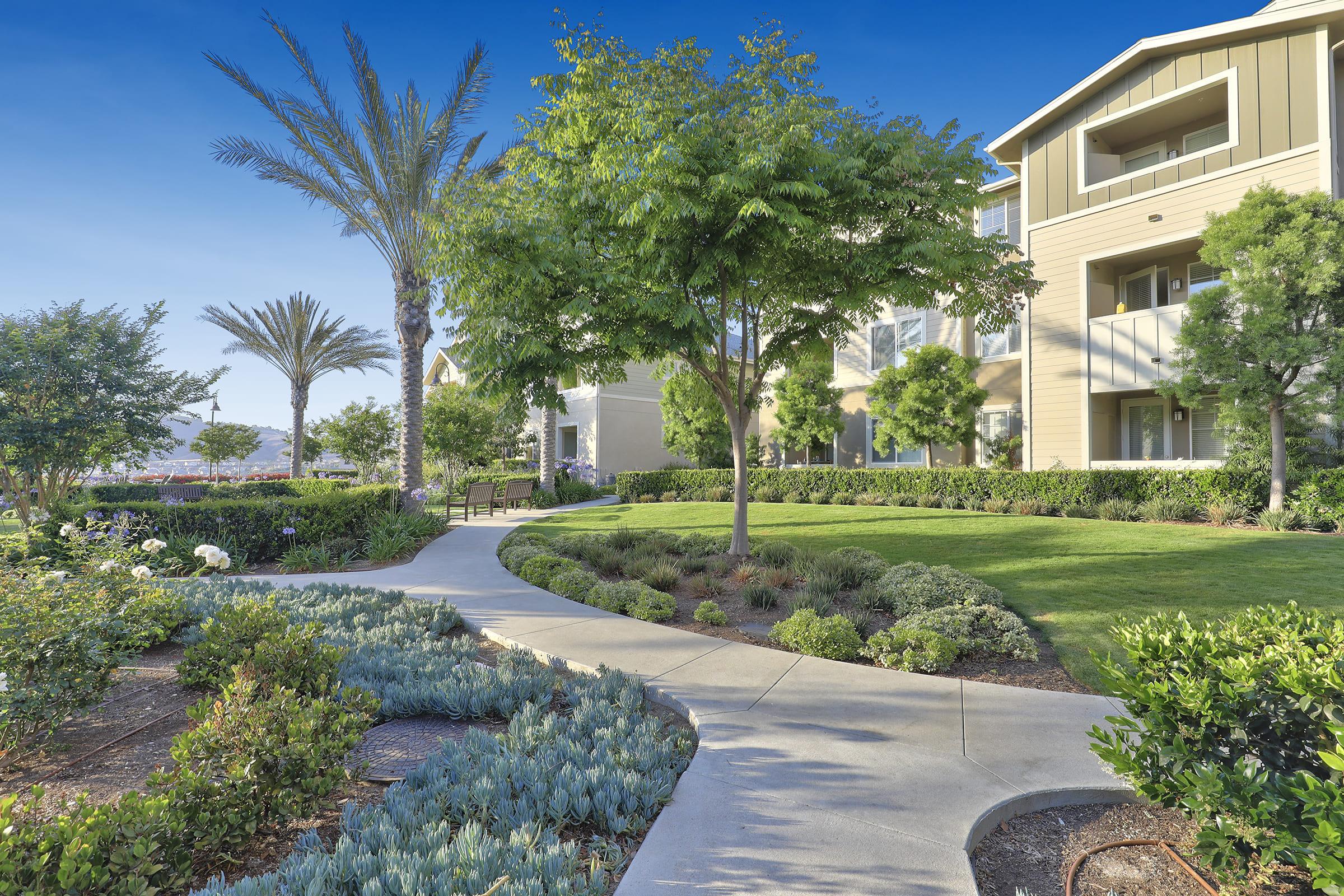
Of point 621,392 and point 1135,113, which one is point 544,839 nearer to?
point 1135,113

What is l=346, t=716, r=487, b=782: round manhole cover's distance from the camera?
3131 millimetres

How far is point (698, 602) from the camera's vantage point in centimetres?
703

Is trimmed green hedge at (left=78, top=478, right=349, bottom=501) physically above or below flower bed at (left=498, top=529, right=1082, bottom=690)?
above

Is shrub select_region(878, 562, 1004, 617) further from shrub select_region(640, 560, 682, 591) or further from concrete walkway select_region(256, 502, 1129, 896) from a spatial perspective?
shrub select_region(640, 560, 682, 591)

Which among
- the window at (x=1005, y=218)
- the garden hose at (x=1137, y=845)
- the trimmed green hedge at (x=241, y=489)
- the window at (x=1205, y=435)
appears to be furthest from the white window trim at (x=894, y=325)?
the trimmed green hedge at (x=241, y=489)

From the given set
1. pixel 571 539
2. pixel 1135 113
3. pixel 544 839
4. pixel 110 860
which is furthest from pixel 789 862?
pixel 1135 113

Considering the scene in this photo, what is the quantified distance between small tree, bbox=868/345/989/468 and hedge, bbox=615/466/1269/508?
95 cm

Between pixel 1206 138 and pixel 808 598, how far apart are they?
16738 mm

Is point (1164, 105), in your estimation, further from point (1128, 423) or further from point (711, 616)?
point (711, 616)

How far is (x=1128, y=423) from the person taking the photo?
51.2 ft

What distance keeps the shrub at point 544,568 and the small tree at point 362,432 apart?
715 inches

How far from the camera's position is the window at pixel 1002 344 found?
56.6 feet

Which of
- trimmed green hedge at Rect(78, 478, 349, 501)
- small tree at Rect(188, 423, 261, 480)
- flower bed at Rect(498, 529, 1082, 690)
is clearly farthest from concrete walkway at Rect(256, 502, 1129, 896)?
small tree at Rect(188, 423, 261, 480)

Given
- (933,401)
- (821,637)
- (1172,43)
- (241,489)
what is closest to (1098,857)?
(821,637)
